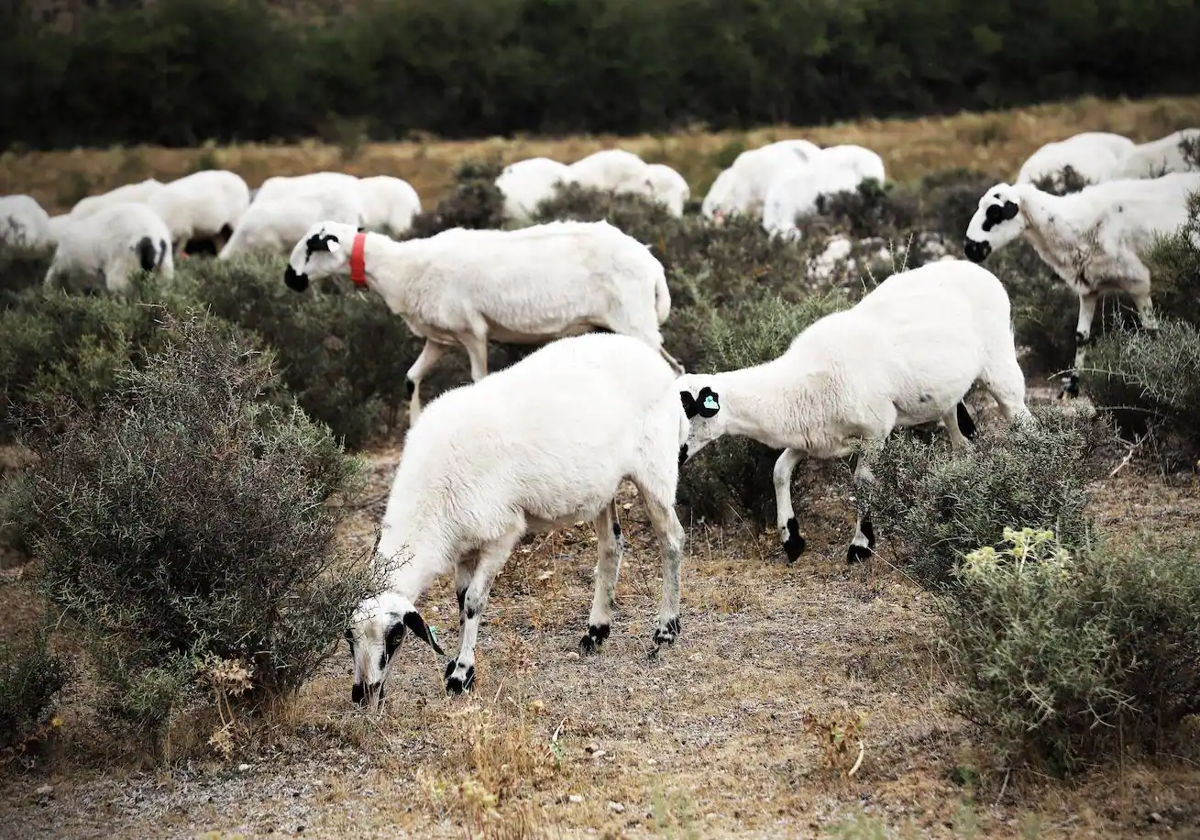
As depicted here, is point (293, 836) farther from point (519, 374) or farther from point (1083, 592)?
point (1083, 592)

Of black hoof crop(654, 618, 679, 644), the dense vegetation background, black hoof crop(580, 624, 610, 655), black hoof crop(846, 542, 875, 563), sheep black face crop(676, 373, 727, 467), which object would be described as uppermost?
the dense vegetation background

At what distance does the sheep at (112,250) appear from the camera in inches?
629

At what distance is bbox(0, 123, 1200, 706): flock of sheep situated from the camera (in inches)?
263

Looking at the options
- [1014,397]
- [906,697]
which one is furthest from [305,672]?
[1014,397]

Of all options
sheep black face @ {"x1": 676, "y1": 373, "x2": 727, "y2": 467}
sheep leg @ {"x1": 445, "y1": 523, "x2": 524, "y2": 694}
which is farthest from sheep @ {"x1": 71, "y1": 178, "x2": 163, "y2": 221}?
sheep leg @ {"x1": 445, "y1": 523, "x2": 524, "y2": 694}

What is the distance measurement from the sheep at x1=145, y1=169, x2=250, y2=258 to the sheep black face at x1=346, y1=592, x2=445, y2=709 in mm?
15289

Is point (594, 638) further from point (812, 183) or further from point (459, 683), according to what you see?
point (812, 183)

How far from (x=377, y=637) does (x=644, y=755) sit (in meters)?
1.34

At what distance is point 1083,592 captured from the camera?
17.7 feet

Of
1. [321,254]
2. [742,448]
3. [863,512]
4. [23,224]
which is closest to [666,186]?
[23,224]

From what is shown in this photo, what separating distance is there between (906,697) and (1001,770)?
995 mm

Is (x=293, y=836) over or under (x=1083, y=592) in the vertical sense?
under

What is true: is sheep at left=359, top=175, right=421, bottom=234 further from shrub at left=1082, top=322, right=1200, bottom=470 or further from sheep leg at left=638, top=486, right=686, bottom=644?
sheep leg at left=638, top=486, right=686, bottom=644

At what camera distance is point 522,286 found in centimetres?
1074
